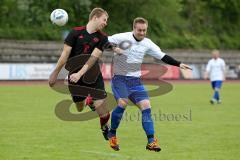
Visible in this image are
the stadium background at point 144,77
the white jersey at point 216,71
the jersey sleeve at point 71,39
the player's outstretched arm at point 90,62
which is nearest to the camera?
the player's outstretched arm at point 90,62

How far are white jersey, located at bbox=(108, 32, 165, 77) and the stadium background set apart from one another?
5.24 ft

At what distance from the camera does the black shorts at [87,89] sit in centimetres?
1119

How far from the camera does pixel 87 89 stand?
1126cm

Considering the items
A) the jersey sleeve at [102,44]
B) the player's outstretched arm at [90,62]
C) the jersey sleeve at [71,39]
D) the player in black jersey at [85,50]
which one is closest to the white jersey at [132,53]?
the jersey sleeve at [102,44]

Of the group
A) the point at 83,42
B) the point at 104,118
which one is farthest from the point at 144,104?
the point at 83,42

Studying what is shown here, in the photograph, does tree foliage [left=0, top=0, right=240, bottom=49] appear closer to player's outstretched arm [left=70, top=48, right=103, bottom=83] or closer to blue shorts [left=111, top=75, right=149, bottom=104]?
blue shorts [left=111, top=75, right=149, bottom=104]

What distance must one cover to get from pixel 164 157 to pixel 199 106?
40.6 feet

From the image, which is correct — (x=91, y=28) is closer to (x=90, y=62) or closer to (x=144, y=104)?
(x=90, y=62)

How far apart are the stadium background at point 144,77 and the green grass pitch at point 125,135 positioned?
0.02 meters

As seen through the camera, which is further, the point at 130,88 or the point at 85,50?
the point at 130,88

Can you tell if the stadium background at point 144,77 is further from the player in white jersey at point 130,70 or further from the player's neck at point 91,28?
the player's neck at point 91,28

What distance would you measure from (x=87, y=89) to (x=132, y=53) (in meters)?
1.10

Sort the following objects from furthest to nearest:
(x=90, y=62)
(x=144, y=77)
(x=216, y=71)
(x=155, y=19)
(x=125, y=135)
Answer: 1. (x=155, y=19)
2. (x=144, y=77)
3. (x=216, y=71)
4. (x=125, y=135)
5. (x=90, y=62)

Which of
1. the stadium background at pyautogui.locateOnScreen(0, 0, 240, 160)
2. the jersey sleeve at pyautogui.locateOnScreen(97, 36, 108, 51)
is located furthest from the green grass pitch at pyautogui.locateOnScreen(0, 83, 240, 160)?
the jersey sleeve at pyautogui.locateOnScreen(97, 36, 108, 51)
